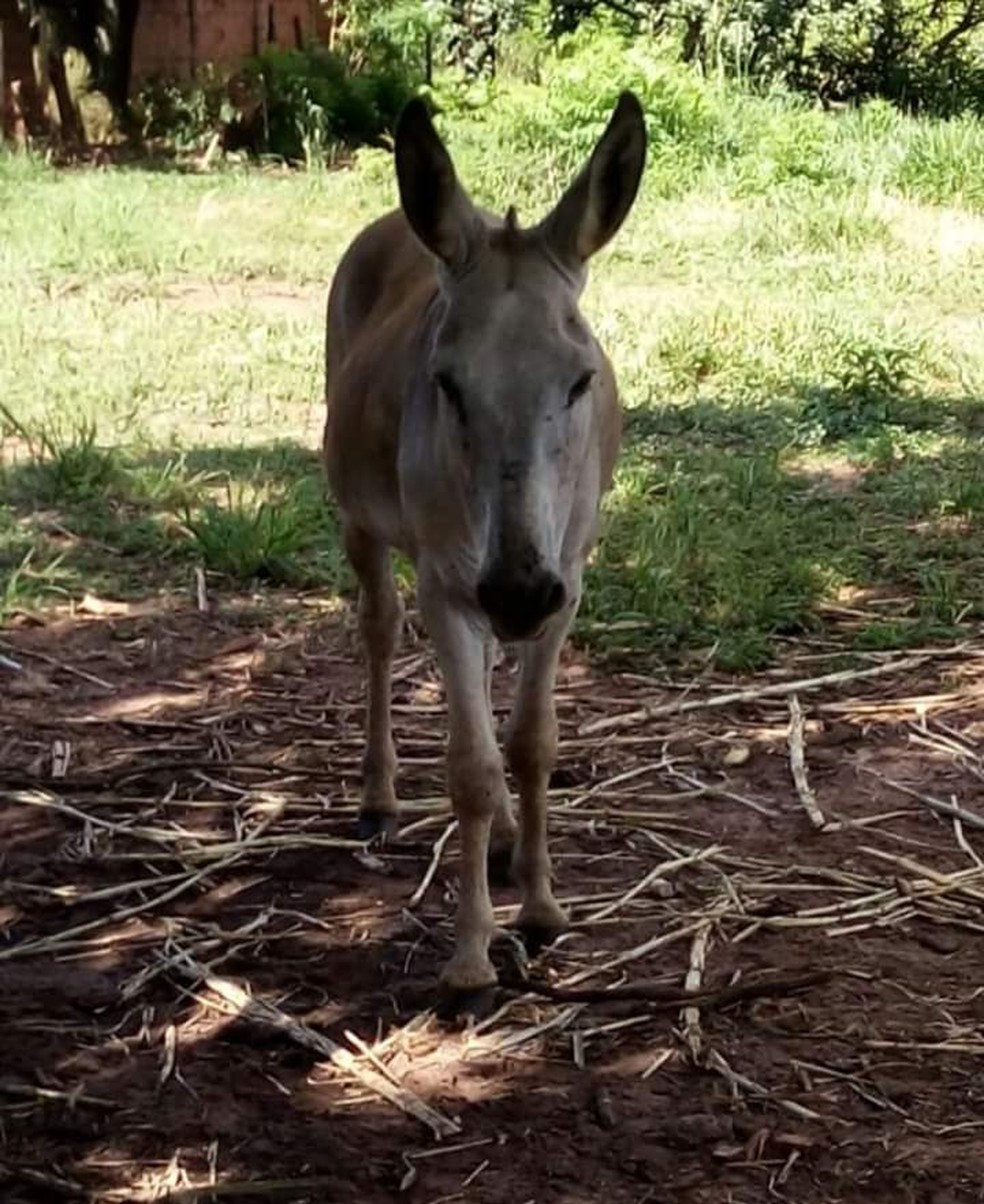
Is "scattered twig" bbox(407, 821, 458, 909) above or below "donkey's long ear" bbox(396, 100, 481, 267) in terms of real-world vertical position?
below

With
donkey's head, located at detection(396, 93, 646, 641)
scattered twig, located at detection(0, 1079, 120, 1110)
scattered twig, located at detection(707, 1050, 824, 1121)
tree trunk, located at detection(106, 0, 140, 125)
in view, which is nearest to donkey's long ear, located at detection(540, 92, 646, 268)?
donkey's head, located at detection(396, 93, 646, 641)

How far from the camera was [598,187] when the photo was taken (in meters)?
3.96

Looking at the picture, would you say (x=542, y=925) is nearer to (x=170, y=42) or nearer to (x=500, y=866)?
(x=500, y=866)

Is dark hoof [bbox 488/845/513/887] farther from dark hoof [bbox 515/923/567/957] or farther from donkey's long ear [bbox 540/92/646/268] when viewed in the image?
donkey's long ear [bbox 540/92/646/268]

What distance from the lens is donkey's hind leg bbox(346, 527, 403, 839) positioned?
5012mm

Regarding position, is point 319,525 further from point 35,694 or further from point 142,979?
point 142,979

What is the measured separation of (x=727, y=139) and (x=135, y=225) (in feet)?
15.9

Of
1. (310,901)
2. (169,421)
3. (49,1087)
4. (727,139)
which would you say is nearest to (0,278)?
(169,421)

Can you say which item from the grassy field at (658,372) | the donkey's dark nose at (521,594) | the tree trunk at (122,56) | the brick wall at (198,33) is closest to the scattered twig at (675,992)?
the donkey's dark nose at (521,594)

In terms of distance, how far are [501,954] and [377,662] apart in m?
1.08

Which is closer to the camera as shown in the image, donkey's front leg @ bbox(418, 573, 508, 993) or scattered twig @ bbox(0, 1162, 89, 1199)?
scattered twig @ bbox(0, 1162, 89, 1199)

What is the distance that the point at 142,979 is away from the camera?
419 centimetres

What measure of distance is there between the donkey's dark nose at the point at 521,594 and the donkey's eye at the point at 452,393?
0.38 metres

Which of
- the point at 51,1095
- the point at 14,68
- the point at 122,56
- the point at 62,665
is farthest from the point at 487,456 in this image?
the point at 122,56
